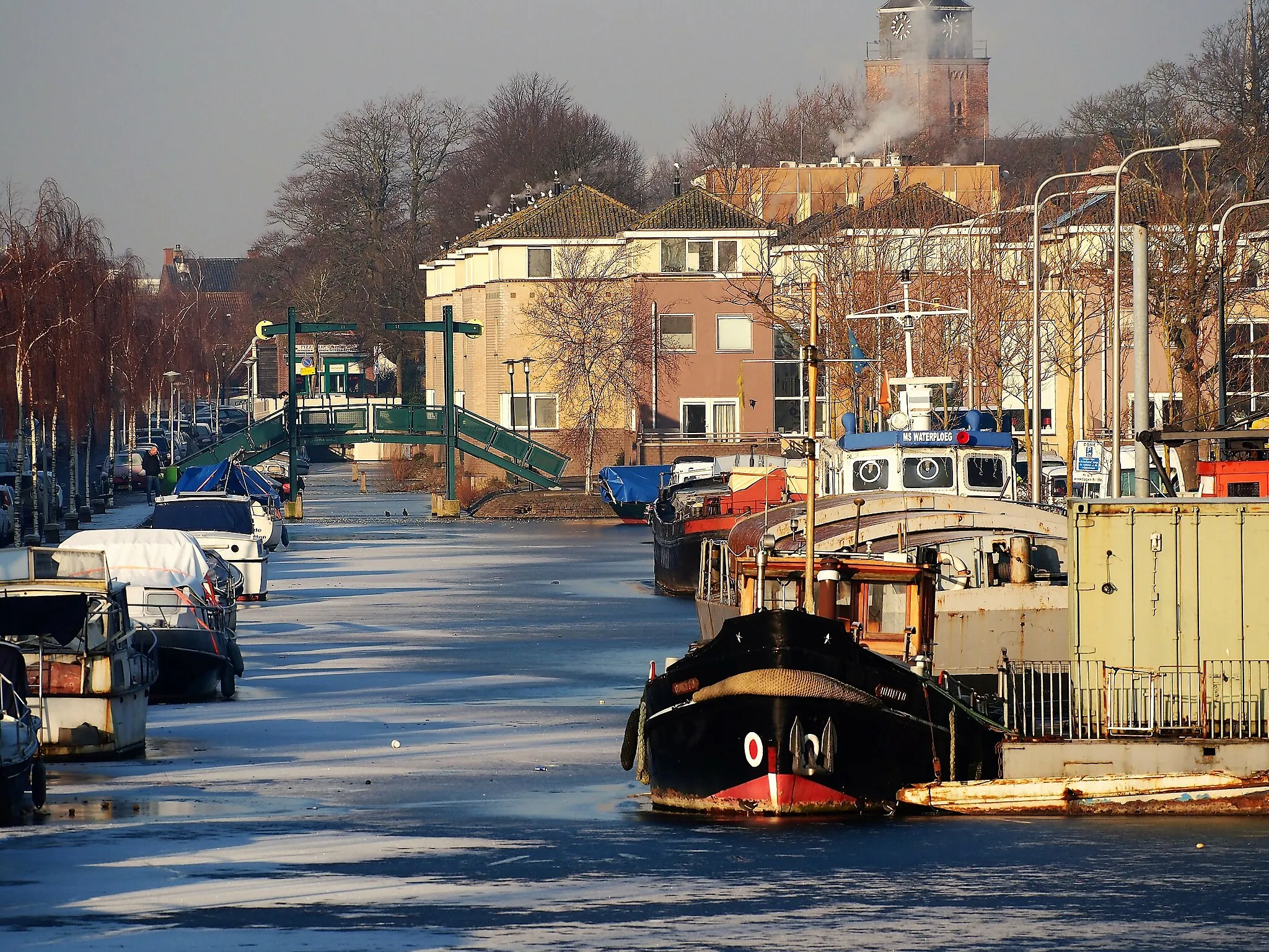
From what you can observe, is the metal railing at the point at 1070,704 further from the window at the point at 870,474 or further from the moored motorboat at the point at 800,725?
the window at the point at 870,474

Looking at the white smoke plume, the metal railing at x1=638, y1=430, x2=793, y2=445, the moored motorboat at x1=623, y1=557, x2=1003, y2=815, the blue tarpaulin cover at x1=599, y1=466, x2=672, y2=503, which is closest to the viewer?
the moored motorboat at x1=623, y1=557, x2=1003, y2=815

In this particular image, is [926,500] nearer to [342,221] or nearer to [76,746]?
[76,746]

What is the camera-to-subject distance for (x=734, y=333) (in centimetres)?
8794

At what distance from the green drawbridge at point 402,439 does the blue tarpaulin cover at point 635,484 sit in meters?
7.67

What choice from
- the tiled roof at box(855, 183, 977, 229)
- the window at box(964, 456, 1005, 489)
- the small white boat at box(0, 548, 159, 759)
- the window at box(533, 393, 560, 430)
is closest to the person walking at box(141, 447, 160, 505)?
the window at box(533, 393, 560, 430)

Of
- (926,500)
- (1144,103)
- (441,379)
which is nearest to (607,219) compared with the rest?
(441,379)

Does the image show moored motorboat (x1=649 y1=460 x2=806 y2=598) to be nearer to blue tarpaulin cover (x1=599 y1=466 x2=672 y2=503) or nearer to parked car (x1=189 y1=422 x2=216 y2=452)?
blue tarpaulin cover (x1=599 y1=466 x2=672 y2=503)

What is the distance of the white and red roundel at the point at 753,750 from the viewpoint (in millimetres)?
19844

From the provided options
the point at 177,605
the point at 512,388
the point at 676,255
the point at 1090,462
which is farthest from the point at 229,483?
the point at 177,605

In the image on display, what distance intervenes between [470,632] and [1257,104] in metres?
62.5

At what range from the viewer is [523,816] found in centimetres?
1994

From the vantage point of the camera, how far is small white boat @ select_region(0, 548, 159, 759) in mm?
23094

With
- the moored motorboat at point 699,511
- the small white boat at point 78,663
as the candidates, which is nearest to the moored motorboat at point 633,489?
the moored motorboat at point 699,511

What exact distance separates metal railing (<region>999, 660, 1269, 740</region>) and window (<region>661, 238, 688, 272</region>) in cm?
6733
